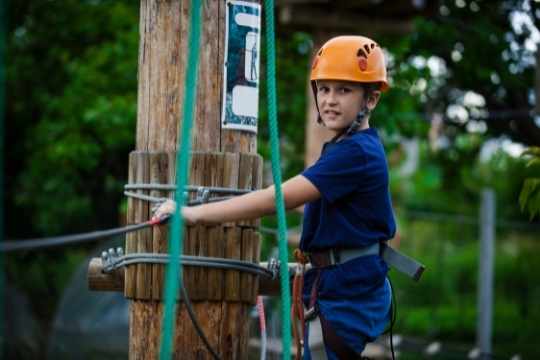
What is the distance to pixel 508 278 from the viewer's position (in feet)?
51.0

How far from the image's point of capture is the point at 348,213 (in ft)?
11.8

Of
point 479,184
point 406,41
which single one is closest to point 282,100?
point 406,41

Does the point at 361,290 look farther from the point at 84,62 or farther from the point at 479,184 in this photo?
the point at 479,184

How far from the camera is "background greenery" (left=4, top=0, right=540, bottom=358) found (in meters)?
10.1

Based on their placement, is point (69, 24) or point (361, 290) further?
point (69, 24)

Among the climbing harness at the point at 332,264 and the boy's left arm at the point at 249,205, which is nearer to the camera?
the boy's left arm at the point at 249,205

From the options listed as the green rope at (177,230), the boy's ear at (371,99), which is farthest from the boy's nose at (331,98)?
the green rope at (177,230)

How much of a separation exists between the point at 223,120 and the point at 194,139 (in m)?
0.13

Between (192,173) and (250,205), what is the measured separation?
346 mm

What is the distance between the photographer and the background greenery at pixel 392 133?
10.1 metres

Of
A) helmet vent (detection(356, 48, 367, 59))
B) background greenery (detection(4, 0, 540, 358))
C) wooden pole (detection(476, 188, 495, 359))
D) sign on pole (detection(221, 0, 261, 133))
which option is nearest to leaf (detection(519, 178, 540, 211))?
helmet vent (detection(356, 48, 367, 59))

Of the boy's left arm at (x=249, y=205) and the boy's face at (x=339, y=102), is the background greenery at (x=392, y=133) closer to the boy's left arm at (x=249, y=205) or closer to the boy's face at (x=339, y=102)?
the boy's face at (x=339, y=102)

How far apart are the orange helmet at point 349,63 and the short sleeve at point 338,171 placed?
258 mm

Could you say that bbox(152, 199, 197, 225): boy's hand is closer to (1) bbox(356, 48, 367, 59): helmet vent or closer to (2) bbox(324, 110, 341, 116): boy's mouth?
(2) bbox(324, 110, 341, 116): boy's mouth
